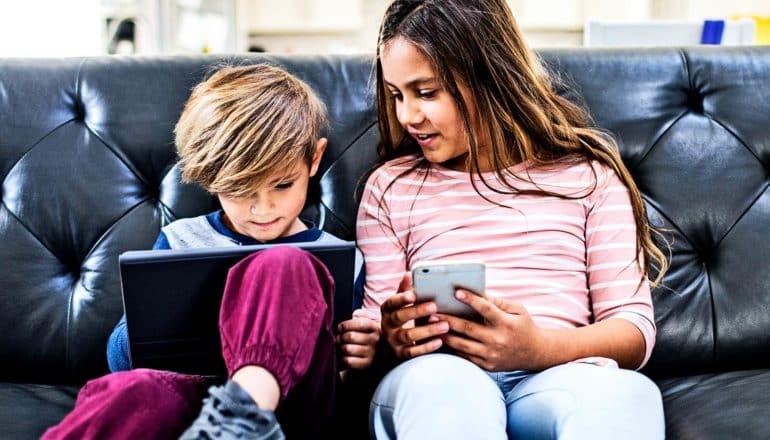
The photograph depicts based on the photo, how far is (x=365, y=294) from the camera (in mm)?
1128

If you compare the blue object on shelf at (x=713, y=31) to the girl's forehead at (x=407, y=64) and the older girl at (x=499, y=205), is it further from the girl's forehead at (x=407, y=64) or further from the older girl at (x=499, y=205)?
the girl's forehead at (x=407, y=64)

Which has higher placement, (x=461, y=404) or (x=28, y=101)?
(x=28, y=101)

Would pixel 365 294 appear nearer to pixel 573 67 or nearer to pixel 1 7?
pixel 573 67

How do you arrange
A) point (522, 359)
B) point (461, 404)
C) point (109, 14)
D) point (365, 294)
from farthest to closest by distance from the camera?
point (109, 14) → point (365, 294) → point (522, 359) → point (461, 404)

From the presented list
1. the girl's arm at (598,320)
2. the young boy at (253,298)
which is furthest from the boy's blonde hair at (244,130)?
the girl's arm at (598,320)

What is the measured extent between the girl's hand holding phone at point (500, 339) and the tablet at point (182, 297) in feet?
0.49

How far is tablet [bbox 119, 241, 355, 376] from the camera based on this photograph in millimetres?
835

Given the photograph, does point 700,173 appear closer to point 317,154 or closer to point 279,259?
point 317,154

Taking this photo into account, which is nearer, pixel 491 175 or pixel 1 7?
pixel 491 175

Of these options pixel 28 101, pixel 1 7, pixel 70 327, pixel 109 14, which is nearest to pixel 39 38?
pixel 1 7

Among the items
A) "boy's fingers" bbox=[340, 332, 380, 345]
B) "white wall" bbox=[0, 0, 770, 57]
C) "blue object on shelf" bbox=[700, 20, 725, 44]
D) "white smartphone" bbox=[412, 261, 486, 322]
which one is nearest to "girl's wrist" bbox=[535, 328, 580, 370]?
"white smartphone" bbox=[412, 261, 486, 322]

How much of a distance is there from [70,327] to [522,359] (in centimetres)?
67

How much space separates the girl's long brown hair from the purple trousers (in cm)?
41

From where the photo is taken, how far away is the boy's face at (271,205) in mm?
1066
